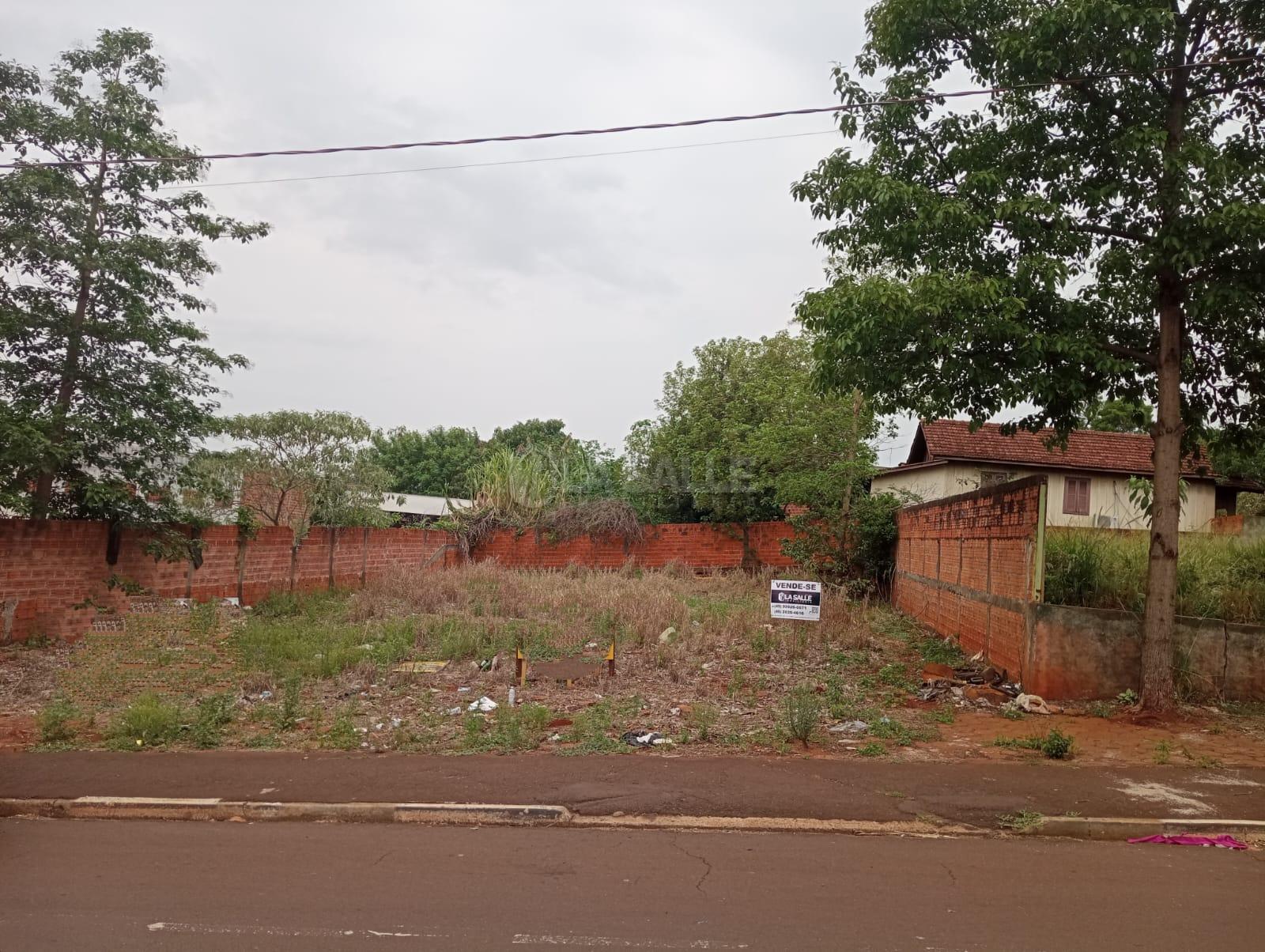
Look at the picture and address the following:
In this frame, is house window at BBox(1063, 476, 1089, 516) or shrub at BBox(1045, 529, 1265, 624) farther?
house window at BBox(1063, 476, 1089, 516)

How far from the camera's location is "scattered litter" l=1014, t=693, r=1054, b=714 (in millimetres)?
9539

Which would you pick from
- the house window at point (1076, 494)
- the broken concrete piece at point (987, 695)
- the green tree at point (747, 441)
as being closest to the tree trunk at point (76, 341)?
the broken concrete piece at point (987, 695)

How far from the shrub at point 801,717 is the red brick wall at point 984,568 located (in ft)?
9.42

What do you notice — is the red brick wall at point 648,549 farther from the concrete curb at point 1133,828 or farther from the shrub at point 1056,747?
the concrete curb at point 1133,828

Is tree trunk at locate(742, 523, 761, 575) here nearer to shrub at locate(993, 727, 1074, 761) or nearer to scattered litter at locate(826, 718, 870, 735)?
scattered litter at locate(826, 718, 870, 735)

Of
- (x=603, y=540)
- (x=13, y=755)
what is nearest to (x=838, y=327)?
(x=13, y=755)

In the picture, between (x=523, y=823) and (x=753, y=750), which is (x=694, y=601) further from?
(x=523, y=823)

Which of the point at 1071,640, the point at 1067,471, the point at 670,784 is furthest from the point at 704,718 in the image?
the point at 1067,471

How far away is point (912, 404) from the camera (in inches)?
401

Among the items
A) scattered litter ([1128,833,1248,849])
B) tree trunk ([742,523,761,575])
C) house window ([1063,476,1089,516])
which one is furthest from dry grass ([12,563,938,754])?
house window ([1063,476,1089,516])

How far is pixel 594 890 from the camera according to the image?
193 inches

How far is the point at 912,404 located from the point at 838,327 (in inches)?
57.4

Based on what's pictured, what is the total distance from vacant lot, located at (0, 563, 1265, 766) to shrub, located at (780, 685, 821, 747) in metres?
0.03

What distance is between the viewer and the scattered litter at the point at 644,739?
820 centimetres
